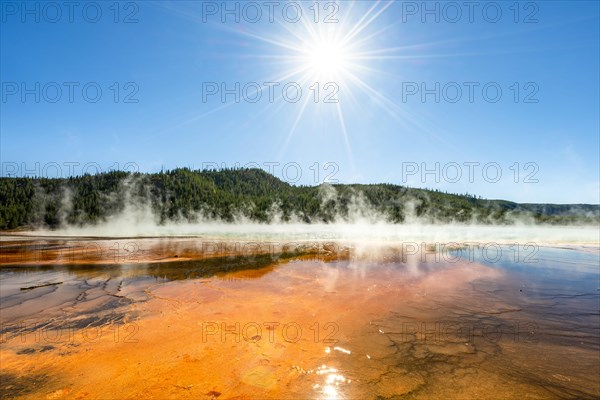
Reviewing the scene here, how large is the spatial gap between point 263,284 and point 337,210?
77.2 metres

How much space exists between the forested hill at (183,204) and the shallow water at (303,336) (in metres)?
62.1

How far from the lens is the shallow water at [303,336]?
4.10m

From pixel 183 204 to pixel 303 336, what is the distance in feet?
257

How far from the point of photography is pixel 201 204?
7981 centimetres

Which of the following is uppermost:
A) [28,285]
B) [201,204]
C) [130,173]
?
[130,173]

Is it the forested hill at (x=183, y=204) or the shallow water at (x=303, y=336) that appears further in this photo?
the forested hill at (x=183, y=204)

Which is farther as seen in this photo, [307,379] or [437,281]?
[437,281]

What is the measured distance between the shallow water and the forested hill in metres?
62.1

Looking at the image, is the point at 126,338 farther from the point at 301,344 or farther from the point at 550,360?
the point at 550,360

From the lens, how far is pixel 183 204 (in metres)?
77.8

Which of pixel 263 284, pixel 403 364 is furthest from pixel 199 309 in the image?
pixel 403 364

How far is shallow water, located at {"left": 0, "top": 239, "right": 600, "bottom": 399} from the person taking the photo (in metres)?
4.10

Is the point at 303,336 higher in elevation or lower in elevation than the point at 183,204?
lower

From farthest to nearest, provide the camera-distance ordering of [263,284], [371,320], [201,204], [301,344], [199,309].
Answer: [201,204], [263,284], [199,309], [371,320], [301,344]
